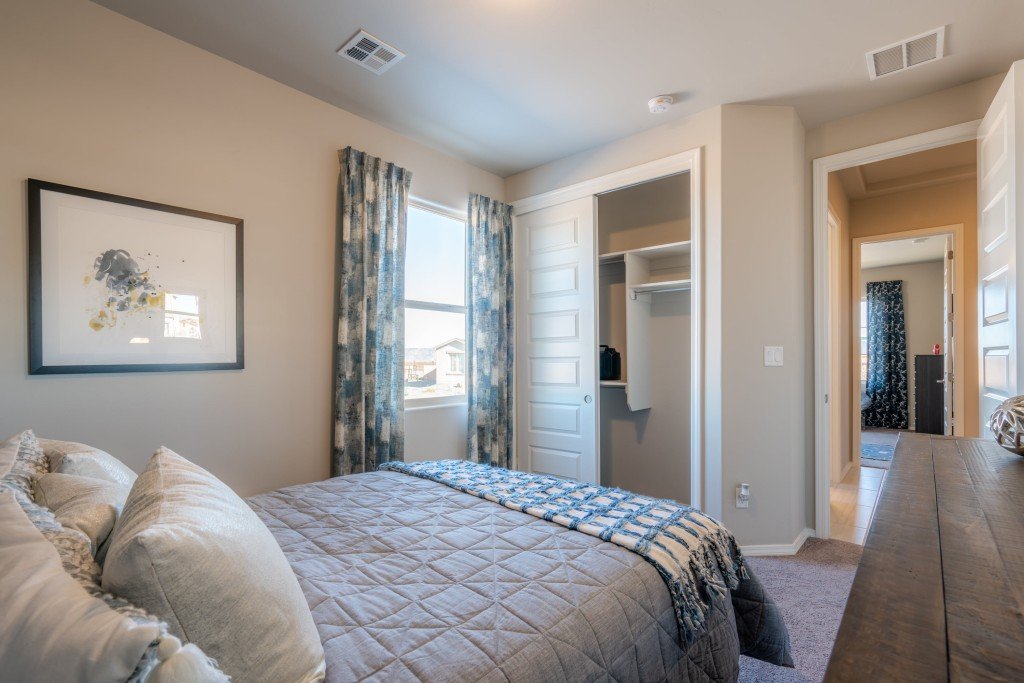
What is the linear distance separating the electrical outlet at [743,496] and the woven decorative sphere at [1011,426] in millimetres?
1658

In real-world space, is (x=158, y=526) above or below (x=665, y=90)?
below

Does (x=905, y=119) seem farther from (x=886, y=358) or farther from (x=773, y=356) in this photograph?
(x=886, y=358)

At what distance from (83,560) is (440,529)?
899mm

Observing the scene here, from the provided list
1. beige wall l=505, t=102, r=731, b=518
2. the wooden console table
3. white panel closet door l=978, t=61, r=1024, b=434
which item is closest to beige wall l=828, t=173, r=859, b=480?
white panel closet door l=978, t=61, r=1024, b=434

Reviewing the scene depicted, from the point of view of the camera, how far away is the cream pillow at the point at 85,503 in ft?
2.79

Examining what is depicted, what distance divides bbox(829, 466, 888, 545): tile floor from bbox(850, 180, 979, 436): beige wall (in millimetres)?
899

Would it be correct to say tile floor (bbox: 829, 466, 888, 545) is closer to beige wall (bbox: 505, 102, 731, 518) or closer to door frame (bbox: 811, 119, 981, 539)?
door frame (bbox: 811, 119, 981, 539)

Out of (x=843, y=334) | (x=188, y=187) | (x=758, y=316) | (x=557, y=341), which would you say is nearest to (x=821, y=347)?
(x=758, y=316)

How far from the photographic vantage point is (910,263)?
7418mm

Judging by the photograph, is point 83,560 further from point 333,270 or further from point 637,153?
point 637,153

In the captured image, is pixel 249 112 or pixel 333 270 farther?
pixel 333 270

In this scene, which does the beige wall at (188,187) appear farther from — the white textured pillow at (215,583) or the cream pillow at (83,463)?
the white textured pillow at (215,583)

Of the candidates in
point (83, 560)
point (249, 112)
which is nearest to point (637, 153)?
point (249, 112)

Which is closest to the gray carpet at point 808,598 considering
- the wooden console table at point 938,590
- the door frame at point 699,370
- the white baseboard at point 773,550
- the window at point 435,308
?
the white baseboard at point 773,550
